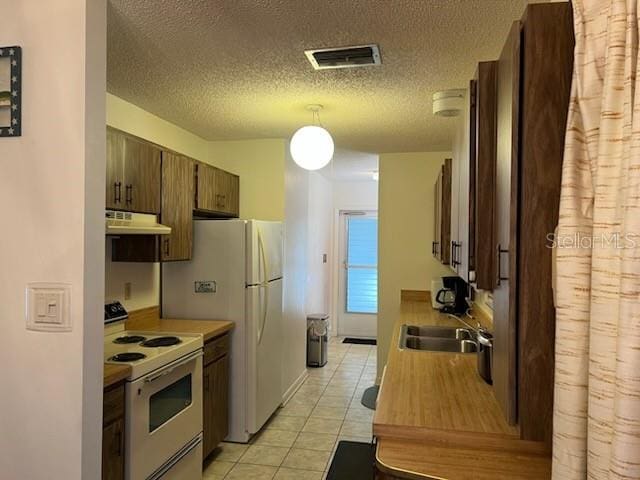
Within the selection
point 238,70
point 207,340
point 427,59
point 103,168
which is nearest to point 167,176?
point 238,70

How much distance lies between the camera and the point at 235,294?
3.37m

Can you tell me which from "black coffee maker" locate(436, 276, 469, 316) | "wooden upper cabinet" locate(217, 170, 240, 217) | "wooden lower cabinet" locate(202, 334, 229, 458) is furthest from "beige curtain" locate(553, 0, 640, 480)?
"wooden upper cabinet" locate(217, 170, 240, 217)

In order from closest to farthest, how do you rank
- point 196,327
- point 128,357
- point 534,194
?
1. point 534,194
2. point 128,357
3. point 196,327

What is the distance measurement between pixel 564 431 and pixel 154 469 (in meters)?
2.04

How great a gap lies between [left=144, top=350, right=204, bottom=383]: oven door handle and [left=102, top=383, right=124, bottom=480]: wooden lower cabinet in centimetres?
17

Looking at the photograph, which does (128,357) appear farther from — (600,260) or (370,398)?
(370,398)

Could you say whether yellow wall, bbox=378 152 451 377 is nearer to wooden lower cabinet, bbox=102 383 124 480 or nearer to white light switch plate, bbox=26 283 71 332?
wooden lower cabinet, bbox=102 383 124 480

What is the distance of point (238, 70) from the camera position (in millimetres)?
2504

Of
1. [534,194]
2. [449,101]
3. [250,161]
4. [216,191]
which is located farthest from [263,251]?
[534,194]

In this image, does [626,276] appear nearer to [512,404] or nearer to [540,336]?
[540,336]

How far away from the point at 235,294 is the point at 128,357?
1.16 m

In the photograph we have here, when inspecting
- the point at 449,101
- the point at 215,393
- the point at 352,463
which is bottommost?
the point at 352,463

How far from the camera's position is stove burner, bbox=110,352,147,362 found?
7.29 ft

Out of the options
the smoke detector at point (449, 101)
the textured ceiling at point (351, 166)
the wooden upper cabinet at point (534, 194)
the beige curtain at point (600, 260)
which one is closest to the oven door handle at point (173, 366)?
the wooden upper cabinet at point (534, 194)
